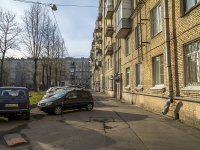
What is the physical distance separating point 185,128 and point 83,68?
4824 inches

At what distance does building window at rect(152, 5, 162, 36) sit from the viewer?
13.5m

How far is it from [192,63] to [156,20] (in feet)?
17.3

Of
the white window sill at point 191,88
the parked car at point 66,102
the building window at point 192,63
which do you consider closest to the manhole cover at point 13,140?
the parked car at point 66,102

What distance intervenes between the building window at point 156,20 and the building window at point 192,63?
140 inches

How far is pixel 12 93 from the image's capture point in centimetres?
1130

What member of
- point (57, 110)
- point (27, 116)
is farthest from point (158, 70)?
point (27, 116)

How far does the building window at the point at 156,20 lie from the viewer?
1349 centimetres

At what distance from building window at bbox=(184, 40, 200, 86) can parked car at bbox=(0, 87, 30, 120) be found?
24.8 feet

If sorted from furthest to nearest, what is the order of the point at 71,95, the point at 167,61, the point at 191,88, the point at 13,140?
1. the point at 71,95
2. the point at 167,61
3. the point at 191,88
4. the point at 13,140

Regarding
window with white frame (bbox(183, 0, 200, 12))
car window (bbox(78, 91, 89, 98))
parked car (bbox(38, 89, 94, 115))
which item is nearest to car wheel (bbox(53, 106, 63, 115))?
parked car (bbox(38, 89, 94, 115))

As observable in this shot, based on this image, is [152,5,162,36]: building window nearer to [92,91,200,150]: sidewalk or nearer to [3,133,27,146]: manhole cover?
[92,91,200,150]: sidewalk

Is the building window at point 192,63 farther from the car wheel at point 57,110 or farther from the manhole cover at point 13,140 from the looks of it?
the car wheel at point 57,110

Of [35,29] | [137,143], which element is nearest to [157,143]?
[137,143]

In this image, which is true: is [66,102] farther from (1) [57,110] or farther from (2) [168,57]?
(2) [168,57]
